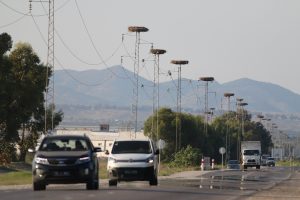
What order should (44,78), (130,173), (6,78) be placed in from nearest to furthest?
(130,173)
(6,78)
(44,78)

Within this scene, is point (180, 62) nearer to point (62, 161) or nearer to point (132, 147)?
point (132, 147)

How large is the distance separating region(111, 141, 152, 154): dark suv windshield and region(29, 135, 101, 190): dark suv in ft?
18.9

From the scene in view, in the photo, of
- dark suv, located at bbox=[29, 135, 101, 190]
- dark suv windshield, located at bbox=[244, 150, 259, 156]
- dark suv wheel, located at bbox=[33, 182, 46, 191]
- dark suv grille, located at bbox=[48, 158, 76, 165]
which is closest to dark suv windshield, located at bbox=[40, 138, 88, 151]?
dark suv, located at bbox=[29, 135, 101, 190]

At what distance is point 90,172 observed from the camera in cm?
3081

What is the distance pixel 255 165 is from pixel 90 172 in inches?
2960

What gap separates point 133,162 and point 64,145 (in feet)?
16.2

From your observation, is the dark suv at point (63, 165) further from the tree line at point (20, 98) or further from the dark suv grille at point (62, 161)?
the tree line at point (20, 98)

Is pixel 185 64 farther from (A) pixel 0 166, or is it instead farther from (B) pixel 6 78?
(A) pixel 0 166

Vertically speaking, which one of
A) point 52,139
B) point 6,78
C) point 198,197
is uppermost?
point 6,78

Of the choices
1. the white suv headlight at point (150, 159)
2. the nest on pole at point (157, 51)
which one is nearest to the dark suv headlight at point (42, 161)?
the white suv headlight at point (150, 159)

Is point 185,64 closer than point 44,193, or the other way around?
point 44,193

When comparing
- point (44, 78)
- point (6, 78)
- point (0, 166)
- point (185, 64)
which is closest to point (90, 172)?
point (0, 166)

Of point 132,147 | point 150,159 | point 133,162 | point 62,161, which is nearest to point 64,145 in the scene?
point 62,161

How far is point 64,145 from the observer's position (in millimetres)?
32000
